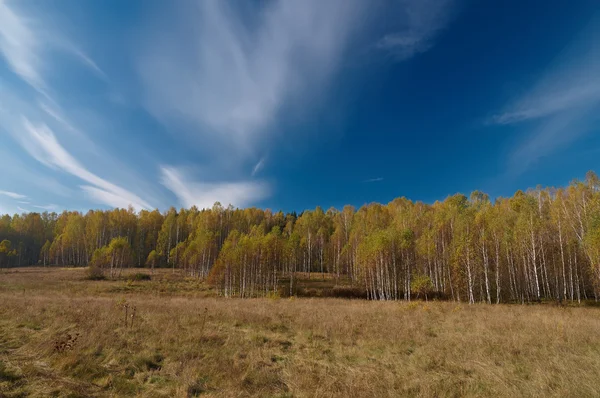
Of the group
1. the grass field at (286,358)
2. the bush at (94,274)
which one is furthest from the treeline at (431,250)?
the grass field at (286,358)

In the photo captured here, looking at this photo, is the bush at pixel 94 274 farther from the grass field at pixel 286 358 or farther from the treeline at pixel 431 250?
the grass field at pixel 286 358

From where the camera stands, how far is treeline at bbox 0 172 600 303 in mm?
33250

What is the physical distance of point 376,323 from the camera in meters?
15.3

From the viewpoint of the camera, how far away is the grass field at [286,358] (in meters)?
6.46

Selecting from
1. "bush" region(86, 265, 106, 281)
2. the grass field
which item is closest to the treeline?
"bush" region(86, 265, 106, 281)

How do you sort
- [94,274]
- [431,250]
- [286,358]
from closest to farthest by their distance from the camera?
[286,358], [431,250], [94,274]

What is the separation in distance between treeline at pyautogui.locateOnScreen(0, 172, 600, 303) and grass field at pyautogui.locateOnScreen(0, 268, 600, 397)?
21.8 meters

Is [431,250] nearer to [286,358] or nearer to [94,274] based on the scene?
[286,358]

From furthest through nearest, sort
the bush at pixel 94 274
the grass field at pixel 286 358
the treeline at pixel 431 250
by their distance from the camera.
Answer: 1. the bush at pixel 94 274
2. the treeline at pixel 431 250
3. the grass field at pixel 286 358

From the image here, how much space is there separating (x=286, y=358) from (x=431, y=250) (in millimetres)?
34324

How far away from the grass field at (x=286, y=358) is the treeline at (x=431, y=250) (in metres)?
21.8

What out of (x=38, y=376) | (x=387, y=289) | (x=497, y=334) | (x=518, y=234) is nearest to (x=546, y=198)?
(x=518, y=234)

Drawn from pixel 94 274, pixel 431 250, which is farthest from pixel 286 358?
pixel 94 274

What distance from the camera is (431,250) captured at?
1495 inches
